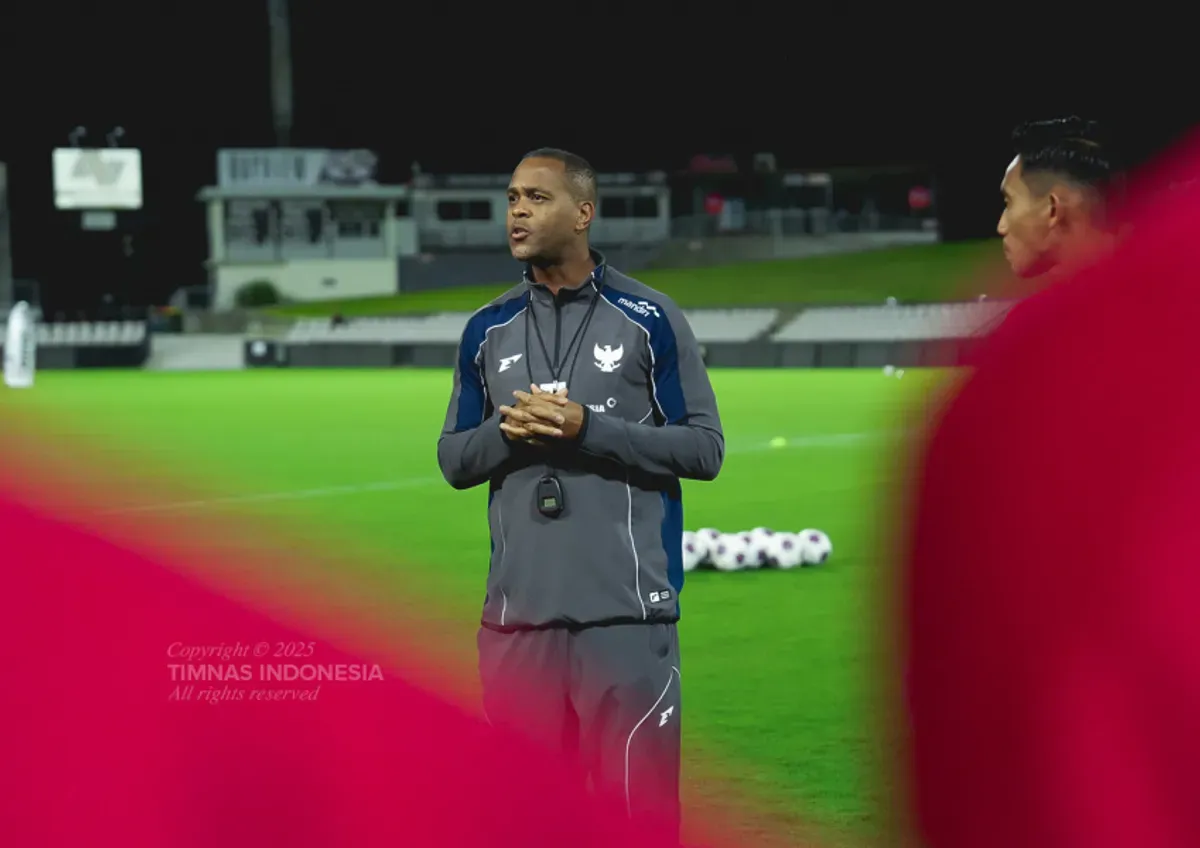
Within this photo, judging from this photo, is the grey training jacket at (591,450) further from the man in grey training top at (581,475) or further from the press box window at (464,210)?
the press box window at (464,210)

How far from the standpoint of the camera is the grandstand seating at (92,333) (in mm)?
46562

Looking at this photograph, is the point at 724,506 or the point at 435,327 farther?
the point at 435,327

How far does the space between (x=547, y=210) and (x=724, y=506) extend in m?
10.8

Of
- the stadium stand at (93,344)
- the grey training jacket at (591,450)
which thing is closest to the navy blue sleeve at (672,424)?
the grey training jacket at (591,450)

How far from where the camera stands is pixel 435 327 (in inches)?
2146

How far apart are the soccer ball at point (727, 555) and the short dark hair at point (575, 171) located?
7253mm

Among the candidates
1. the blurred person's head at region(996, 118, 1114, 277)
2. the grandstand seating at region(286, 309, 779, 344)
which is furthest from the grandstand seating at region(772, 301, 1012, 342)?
the blurred person's head at region(996, 118, 1114, 277)

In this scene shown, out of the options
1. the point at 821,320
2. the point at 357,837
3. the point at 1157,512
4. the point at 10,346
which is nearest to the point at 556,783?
the point at 357,837

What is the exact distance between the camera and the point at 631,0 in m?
74.8

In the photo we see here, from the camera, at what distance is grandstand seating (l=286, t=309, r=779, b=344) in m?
51.4

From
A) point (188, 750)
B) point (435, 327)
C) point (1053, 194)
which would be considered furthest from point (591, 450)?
point (435, 327)

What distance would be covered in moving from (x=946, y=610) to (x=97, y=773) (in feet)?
1.83

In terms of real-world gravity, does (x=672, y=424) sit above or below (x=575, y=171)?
below

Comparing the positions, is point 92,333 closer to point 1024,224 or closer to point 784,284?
point 784,284
